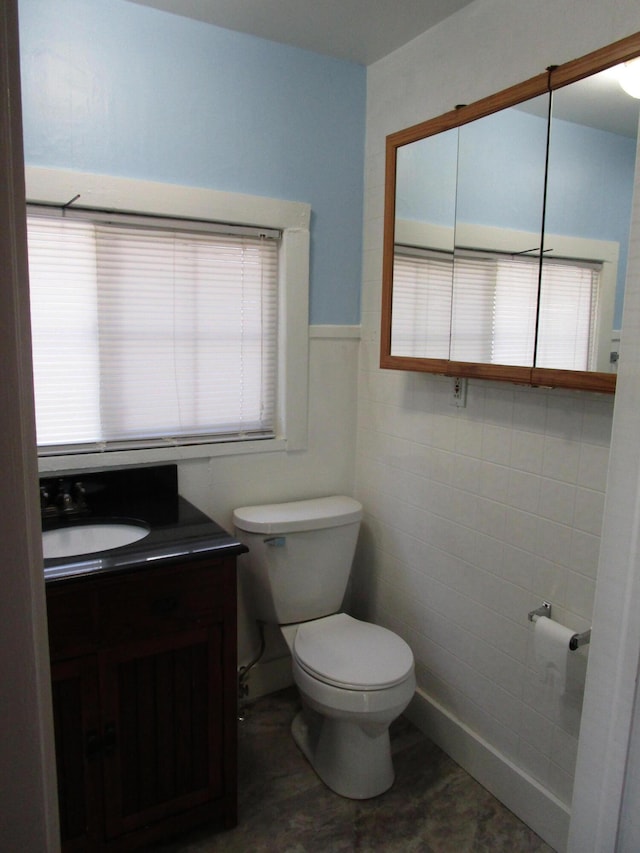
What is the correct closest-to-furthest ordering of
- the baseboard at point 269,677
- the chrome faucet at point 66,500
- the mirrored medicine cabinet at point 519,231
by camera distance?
the mirrored medicine cabinet at point 519,231
the chrome faucet at point 66,500
the baseboard at point 269,677

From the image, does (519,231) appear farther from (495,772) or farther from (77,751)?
(77,751)

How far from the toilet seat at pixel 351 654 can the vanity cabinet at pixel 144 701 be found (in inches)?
12.2

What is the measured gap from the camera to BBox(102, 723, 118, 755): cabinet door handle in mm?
1559

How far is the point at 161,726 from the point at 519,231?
1.68 metres

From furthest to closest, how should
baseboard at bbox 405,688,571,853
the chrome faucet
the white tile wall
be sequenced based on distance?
1. the chrome faucet
2. baseboard at bbox 405,688,571,853
3. the white tile wall

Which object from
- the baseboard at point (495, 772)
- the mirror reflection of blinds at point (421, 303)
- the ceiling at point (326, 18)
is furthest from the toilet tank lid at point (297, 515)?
the ceiling at point (326, 18)

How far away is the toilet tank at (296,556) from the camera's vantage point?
2127mm

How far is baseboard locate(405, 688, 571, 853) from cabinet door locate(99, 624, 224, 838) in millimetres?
846

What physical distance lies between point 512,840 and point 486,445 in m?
1.18

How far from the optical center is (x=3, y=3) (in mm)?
363

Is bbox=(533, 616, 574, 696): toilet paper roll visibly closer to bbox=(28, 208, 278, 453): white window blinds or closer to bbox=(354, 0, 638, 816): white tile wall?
bbox=(354, 0, 638, 816): white tile wall

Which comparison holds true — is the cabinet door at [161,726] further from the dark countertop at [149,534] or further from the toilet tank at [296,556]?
the toilet tank at [296,556]

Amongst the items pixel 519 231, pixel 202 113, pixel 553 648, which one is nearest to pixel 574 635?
pixel 553 648

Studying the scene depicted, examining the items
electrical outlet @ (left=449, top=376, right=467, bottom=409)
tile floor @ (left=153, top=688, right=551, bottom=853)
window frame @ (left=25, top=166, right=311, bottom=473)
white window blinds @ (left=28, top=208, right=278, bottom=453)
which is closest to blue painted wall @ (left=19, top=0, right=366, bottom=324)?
window frame @ (left=25, top=166, right=311, bottom=473)
